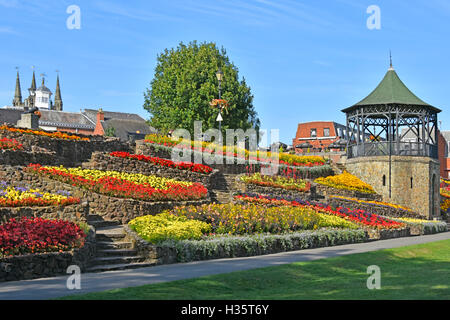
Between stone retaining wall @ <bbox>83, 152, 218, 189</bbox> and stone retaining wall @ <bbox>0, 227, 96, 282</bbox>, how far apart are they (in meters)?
11.8

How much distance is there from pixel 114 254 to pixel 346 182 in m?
23.8

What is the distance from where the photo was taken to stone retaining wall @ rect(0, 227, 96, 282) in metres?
11.0

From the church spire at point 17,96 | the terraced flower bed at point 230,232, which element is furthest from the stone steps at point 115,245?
the church spire at point 17,96

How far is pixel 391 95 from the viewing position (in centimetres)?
3719

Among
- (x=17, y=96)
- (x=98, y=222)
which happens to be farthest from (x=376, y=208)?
(x=17, y=96)

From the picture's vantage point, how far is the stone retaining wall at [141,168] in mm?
23984

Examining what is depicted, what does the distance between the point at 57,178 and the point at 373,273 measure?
38.9 feet

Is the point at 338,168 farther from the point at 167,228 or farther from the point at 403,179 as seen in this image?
the point at 167,228

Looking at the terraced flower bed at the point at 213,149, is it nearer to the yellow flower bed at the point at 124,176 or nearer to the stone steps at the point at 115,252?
the yellow flower bed at the point at 124,176

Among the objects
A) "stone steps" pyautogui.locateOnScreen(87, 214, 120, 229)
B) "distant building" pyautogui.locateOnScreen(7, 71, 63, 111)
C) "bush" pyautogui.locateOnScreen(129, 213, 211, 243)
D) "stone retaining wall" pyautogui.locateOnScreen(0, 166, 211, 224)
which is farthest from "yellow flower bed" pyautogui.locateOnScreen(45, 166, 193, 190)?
"distant building" pyautogui.locateOnScreen(7, 71, 63, 111)

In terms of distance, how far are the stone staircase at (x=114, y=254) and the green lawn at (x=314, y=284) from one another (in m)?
2.98

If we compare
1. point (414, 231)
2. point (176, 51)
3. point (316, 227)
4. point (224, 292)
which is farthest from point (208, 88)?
point (224, 292)

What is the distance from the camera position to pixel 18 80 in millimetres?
146125

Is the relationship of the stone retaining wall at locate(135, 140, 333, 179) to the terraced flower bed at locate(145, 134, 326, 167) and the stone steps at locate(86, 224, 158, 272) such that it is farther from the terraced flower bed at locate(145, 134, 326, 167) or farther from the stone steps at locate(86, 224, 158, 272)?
the stone steps at locate(86, 224, 158, 272)
